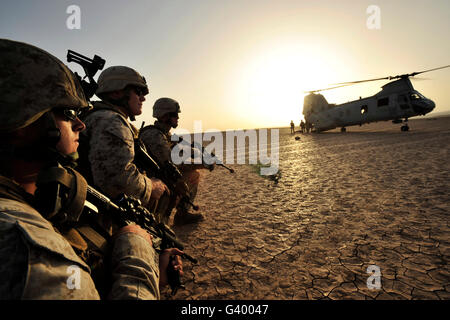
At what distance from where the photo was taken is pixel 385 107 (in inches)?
637

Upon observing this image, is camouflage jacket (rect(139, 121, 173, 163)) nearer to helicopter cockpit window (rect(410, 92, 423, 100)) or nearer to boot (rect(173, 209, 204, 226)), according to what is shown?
boot (rect(173, 209, 204, 226))

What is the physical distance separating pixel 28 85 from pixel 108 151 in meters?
0.90

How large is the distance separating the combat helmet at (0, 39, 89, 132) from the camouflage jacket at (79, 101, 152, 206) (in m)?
0.74

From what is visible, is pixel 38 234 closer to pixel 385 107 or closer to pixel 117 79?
pixel 117 79

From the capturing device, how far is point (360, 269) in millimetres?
2170

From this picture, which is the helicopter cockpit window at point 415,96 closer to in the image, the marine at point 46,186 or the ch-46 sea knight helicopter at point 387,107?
the ch-46 sea knight helicopter at point 387,107

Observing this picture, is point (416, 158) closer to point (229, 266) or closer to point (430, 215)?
point (430, 215)

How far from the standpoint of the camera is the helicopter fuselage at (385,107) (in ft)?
48.8

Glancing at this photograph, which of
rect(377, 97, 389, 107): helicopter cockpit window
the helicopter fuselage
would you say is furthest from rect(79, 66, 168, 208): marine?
rect(377, 97, 389, 107): helicopter cockpit window

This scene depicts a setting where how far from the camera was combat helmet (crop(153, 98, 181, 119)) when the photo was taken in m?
3.65

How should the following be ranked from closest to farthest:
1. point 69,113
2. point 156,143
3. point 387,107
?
point 69,113 < point 156,143 < point 387,107

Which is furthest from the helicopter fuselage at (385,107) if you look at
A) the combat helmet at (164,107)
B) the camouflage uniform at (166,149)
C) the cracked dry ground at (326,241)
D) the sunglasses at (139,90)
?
the sunglasses at (139,90)

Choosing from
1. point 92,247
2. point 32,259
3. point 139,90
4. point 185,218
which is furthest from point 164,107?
point 32,259
